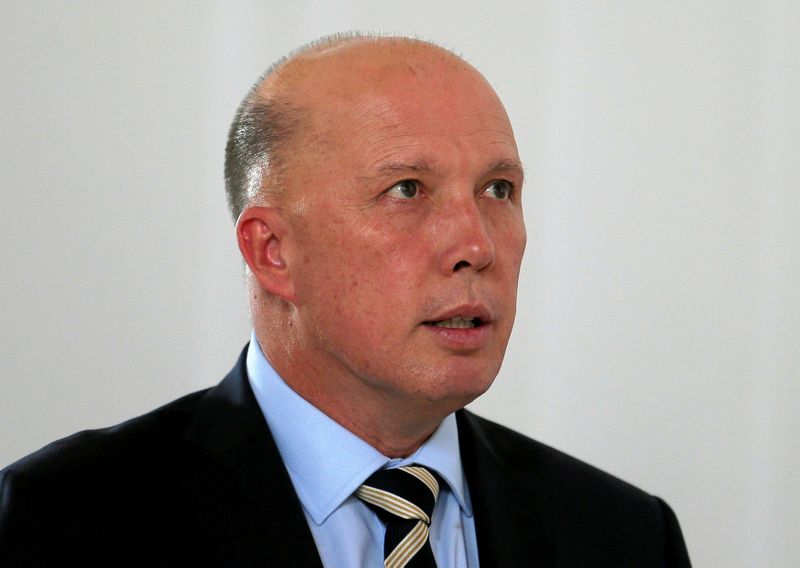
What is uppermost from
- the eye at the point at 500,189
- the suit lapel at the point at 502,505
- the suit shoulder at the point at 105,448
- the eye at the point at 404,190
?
the eye at the point at 404,190

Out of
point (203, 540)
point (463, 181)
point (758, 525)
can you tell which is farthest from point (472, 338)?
point (758, 525)

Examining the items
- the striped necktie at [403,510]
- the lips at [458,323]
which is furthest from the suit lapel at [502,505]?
the lips at [458,323]

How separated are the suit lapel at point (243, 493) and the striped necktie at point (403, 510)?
127 millimetres

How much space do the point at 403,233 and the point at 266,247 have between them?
0.28 metres

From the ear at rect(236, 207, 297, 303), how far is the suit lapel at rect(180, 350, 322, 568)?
0.20 metres

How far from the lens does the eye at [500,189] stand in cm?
213

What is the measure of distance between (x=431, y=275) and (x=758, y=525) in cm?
172

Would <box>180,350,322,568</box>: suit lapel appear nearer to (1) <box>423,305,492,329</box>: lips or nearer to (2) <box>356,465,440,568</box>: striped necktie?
(2) <box>356,465,440,568</box>: striped necktie

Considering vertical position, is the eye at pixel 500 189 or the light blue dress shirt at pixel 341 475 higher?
the eye at pixel 500 189

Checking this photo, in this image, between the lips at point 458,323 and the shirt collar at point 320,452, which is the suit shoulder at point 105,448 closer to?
the shirt collar at point 320,452

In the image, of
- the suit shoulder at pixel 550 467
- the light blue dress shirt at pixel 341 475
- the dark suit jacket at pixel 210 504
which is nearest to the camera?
the dark suit jacket at pixel 210 504

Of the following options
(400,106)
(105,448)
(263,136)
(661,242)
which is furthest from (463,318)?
(661,242)

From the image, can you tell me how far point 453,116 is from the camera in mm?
2059

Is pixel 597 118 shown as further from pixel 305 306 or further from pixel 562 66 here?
pixel 305 306
